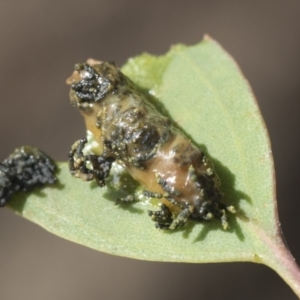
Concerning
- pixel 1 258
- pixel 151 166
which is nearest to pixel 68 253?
pixel 1 258

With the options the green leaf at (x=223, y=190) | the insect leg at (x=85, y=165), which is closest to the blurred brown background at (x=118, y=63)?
the green leaf at (x=223, y=190)

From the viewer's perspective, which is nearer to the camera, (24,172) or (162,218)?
(162,218)

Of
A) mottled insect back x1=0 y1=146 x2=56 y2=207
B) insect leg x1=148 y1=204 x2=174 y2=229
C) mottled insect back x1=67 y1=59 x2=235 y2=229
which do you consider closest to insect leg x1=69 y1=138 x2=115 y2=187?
mottled insect back x1=67 y1=59 x2=235 y2=229

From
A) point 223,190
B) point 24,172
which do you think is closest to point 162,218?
point 223,190

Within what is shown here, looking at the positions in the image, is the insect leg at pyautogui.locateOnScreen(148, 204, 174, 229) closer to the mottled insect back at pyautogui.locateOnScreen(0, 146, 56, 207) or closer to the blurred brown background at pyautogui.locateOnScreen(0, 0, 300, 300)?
the mottled insect back at pyautogui.locateOnScreen(0, 146, 56, 207)

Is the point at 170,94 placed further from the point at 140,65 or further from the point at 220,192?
the point at 220,192

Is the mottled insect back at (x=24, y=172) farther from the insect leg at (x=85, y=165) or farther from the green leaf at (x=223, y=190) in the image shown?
the insect leg at (x=85, y=165)

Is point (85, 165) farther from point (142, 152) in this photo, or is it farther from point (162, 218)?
point (162, 218)
